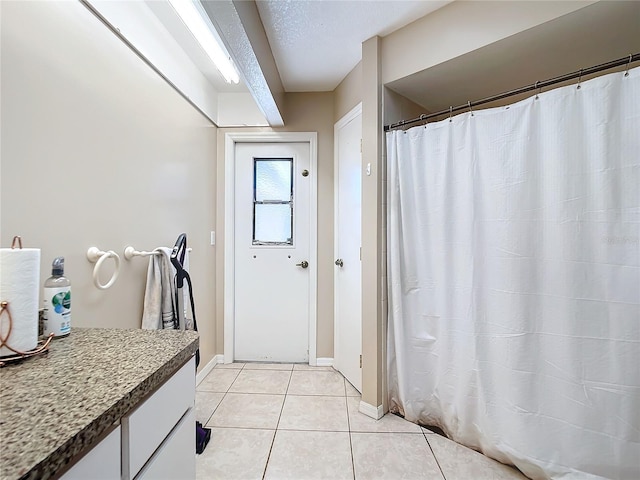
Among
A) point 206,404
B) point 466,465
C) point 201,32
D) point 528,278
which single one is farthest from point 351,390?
point 201,32

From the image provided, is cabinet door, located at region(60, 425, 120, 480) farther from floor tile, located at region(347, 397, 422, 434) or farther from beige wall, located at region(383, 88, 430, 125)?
beige wall, located at region(383, 88, 430, 125)

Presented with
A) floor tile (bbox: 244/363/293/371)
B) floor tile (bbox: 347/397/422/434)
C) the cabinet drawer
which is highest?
the cabinet drawer

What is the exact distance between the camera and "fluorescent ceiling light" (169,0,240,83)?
126cm

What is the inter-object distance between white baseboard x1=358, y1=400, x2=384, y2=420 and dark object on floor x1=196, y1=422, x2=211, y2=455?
3.12ft

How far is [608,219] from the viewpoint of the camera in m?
1.13

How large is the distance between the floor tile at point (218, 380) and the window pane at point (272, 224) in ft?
3.81

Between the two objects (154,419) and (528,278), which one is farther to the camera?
(528,278)

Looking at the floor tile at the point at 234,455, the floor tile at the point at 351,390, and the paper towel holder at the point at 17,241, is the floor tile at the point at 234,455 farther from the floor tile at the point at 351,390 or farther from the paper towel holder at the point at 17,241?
the paper towel holder at the point at 17,241

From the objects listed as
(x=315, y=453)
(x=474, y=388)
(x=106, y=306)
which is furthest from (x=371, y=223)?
(x=106, y=306)

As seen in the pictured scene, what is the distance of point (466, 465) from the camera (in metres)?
1.42

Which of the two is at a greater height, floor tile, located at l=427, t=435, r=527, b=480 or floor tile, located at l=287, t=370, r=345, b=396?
floor tile, located at l=287, t=370, r=345, b=396

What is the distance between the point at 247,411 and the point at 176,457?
1236 mm

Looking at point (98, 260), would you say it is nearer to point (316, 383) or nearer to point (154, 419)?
point (154, 419)

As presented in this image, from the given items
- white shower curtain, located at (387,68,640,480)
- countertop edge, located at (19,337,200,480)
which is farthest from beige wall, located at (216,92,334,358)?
countertop edge, located at (19,337,200,480)
